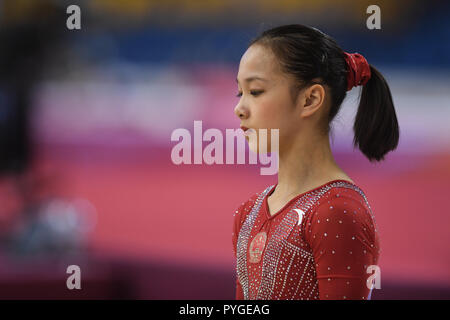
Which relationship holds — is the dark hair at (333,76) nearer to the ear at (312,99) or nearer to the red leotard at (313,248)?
the ear at (312,99)

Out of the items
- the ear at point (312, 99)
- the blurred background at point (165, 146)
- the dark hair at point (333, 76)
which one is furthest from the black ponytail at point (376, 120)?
the blurred background at point (165, 146)

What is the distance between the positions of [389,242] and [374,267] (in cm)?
163

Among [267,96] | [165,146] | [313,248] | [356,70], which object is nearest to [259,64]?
[267,96]

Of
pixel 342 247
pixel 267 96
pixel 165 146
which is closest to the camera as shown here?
pixel 342 247

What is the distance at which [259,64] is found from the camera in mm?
1212

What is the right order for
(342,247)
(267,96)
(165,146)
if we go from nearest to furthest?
(342,247)
(267,96)
(165,146)

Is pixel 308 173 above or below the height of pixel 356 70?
below

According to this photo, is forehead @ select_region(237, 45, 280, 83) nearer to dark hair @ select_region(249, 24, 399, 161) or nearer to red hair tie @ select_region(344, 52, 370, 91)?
dark hair @ select_region(249, 24, 399, 161)

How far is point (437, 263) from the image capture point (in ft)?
8.66

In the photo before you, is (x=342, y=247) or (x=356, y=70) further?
(x=356, y=70)

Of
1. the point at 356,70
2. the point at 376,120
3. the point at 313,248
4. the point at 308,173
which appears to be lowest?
the point at 313,248

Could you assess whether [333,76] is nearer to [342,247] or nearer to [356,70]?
[356,70]

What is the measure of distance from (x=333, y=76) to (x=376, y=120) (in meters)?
0.15
